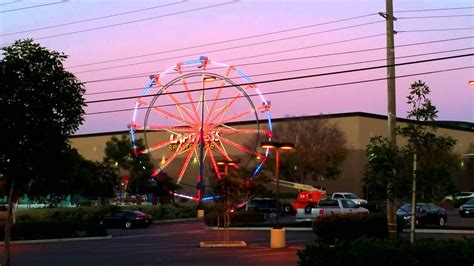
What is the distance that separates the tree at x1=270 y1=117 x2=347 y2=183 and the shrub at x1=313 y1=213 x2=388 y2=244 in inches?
1776

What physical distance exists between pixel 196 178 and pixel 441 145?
3108 inches

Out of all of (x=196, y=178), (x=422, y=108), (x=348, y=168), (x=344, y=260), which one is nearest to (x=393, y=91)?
(x=422, y=108)

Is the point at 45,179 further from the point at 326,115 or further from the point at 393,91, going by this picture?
the point at 326,115

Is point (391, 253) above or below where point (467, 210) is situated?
below

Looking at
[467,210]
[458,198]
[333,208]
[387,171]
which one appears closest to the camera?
[387,171]

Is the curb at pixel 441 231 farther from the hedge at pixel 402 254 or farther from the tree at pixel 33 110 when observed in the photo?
the tree at pixel 33 110

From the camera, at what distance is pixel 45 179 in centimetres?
1189

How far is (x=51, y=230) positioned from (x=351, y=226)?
1569 centimetres

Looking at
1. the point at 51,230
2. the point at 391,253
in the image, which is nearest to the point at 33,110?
the point at 391,253

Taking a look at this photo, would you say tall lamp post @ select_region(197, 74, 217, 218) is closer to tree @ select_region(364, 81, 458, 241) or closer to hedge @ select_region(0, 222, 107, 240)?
hedge @ select_region(0, 222, 107, 240)

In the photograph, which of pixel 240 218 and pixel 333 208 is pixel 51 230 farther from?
pixel 333 208

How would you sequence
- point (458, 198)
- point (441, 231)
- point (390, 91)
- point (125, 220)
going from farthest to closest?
point (125, 220) < point (458, 198) < point (441, 231) < point (390, 91)

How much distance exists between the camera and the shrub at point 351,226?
947 inches

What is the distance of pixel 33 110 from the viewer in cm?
1108
